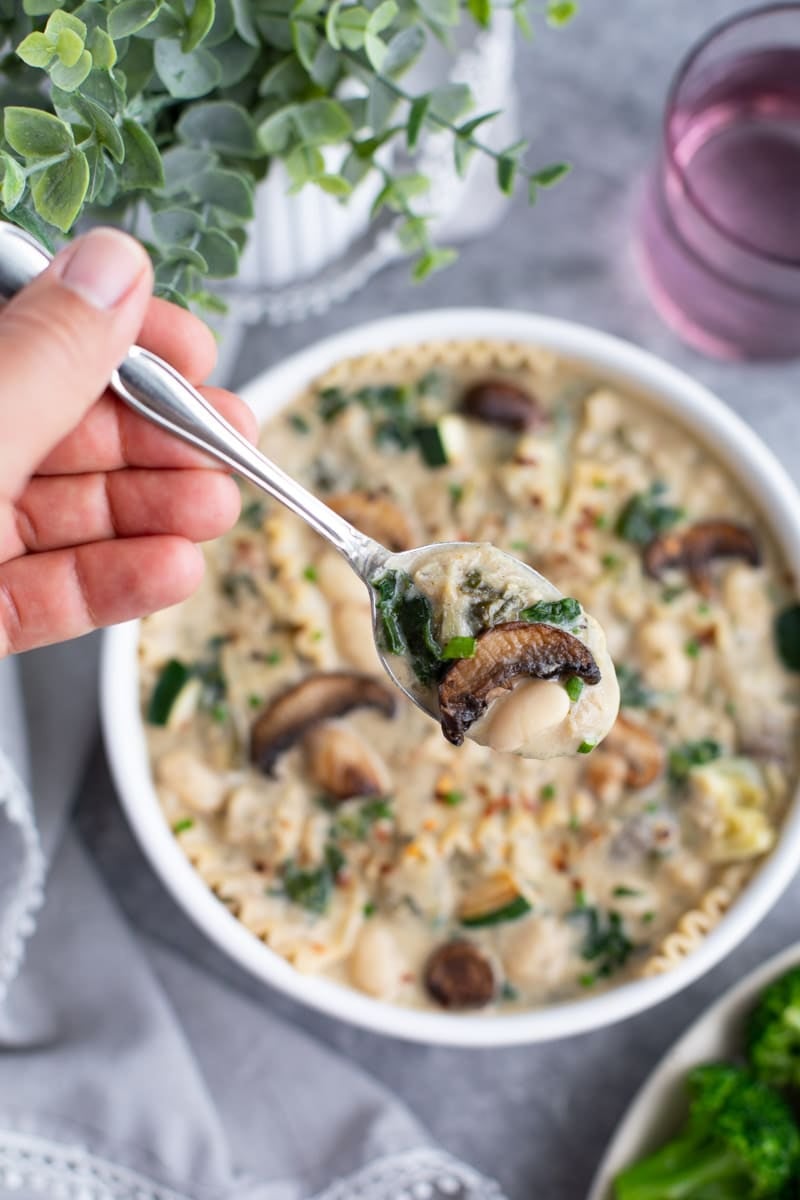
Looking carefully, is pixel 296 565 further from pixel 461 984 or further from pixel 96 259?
pixel 96 259

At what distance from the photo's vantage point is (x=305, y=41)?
2693 mm

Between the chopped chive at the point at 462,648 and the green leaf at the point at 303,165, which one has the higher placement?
the green leaf at the point at 303,165

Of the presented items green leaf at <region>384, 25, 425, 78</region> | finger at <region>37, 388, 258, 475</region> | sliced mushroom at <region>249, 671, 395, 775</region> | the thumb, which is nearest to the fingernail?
the thumb

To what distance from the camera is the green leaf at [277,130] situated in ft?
9.04

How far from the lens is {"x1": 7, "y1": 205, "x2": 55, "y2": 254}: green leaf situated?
Answer: 244 cm

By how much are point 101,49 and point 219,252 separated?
0.54 m

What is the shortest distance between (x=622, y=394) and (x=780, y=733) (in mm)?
1090

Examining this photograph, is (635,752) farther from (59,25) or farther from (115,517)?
(59,25)

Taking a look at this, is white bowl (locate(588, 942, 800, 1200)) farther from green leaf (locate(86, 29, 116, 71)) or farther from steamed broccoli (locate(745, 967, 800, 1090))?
green leaf (locate(86, 29, 116, 71))

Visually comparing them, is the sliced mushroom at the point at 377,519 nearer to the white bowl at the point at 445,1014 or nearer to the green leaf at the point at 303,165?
the white bowl at the point at 445,1014

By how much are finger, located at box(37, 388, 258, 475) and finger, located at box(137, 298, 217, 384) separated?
68 mm

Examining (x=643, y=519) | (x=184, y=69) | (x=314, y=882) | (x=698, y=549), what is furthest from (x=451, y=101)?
(x=314, y=882)

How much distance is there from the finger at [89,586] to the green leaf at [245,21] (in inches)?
42.4

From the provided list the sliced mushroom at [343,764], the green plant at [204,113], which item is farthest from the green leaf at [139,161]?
the sliced mushroom at [343,764]
